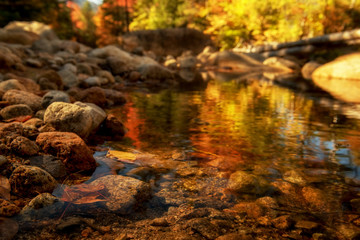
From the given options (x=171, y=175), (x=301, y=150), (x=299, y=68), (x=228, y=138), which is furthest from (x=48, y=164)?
(x=299, y=68)

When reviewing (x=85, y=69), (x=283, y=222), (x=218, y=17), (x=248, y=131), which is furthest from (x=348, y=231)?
(x=218, y=17)

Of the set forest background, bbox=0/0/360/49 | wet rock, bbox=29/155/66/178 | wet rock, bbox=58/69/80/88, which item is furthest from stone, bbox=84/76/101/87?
forest background, bbox=0/0/360/49

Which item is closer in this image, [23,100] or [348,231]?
[348,231]

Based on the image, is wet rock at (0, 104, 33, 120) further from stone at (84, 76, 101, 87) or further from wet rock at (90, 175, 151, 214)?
stone at (84, 76, 101, 87)

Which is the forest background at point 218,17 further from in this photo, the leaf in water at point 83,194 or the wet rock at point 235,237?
the wet rock at point 235,237

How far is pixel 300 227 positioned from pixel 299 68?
62.2ft

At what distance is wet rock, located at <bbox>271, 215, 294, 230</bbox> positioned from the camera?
1.84 m

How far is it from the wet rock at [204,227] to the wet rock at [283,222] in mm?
410

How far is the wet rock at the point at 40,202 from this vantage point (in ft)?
5.96

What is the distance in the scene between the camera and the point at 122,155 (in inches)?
121

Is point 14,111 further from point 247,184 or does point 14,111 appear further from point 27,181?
point 247,184

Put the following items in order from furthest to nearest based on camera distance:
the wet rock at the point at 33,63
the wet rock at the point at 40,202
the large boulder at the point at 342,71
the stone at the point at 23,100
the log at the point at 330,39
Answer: the log at the point at 330,39 < the large boulder at the point at 342,71 < the wet rock at the point at 33,63 < the stone at the point at 23,100 < the wet rock at the point at 40,202

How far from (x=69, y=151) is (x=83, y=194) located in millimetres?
537

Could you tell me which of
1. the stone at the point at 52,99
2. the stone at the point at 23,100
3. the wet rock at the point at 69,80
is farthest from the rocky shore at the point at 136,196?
the wet rock at the point at 69,80
